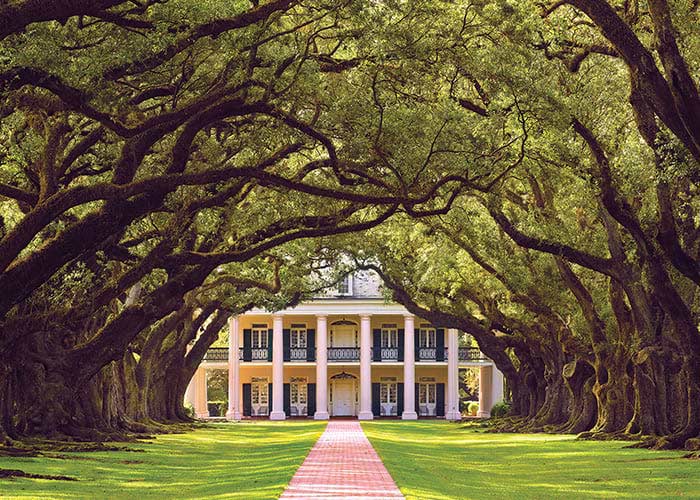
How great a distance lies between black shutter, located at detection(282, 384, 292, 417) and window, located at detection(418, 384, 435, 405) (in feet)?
26.2

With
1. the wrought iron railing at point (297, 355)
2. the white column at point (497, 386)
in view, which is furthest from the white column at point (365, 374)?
the white column at point (497, 386)

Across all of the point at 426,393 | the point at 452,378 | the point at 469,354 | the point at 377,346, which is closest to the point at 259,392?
the point at 377,346

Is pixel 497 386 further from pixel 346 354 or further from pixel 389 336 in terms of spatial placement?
pixel 346 354

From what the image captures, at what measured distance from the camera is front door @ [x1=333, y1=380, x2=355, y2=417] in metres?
78.7

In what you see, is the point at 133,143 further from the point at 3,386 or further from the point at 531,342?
the point at 531,342

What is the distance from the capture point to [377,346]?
254 feet

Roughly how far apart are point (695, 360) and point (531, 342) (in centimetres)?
2243

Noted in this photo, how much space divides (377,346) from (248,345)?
7971 mm

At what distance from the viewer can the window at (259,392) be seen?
258 ft

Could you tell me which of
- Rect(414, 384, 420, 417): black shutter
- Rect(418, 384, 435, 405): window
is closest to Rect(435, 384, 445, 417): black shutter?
Rect(418, 384, 435, 405): window

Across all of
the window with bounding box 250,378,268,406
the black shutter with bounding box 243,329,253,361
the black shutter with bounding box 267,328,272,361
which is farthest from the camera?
the window with bounding box 250,378,268,406

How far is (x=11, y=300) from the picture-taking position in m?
18.8

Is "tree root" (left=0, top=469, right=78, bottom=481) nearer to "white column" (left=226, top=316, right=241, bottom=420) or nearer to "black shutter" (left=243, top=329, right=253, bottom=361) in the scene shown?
"white column" (left=226, top=316, right=241, bottom=420)

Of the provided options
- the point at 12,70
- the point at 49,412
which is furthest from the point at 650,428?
the point at 12,70
